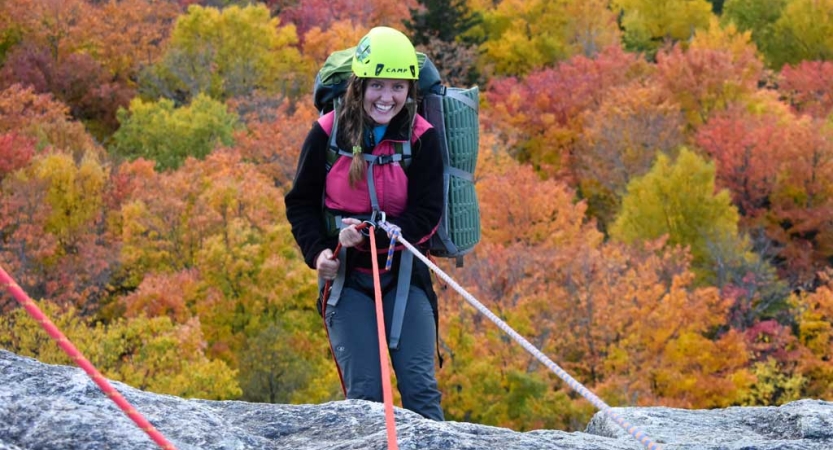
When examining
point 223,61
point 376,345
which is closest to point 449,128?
point 376,345

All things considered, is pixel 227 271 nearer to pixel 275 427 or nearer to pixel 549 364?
pixel 275 427

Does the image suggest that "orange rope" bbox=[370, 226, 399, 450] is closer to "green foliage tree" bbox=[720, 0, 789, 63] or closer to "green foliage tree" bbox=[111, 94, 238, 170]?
"green foliage tree" bbox=[111, 94, 238, 170]

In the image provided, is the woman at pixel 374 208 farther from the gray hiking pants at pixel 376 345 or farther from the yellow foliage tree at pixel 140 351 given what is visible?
the yellow foliage tree at pixel 140 351

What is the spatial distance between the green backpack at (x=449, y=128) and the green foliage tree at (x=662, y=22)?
67832 millimetres

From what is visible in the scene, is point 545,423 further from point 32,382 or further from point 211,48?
point 211,48

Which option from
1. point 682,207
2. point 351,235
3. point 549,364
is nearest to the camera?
point 549,364

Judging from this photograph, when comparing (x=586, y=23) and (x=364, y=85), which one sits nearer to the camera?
(x=364, y=85)

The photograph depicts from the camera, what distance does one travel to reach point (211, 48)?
185 ft

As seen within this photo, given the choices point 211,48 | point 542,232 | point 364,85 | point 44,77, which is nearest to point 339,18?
point 211,48

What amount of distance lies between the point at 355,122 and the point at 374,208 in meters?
0.34

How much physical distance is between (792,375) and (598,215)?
15.8m

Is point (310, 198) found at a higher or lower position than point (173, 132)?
higher

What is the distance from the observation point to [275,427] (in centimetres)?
372

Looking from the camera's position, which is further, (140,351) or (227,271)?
(227,271)
